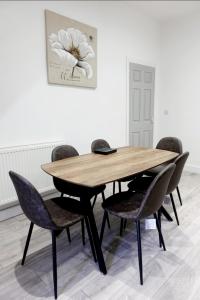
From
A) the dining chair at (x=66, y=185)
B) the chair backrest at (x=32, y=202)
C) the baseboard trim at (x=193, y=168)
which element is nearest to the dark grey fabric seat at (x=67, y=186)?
the dining chair at (x=66, y=185)

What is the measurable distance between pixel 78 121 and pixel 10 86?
1074mm

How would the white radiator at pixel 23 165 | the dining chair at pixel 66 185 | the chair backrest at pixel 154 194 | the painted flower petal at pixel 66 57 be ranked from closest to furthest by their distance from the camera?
the chair backrest at pixel 154 194 < the dining chair at pixel 66 185 < the white radiator at pixel 23 165 < the painted flower petal at pixel 66 57

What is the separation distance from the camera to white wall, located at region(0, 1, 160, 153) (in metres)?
2.46

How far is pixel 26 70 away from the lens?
2.59 metres

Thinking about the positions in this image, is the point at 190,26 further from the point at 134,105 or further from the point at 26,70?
the point at 26,70

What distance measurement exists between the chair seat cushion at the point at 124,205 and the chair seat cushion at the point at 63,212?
0.25 metres

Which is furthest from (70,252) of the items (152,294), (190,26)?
(190,26)

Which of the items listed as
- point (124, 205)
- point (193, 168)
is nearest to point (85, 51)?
point (124, 205)

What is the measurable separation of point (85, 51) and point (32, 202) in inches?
97.0

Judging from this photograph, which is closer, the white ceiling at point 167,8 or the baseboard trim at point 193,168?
the white ceiling at point 167,8

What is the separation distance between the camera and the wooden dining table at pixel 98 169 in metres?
1.60

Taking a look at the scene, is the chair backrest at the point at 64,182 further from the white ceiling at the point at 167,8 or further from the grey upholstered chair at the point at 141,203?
the white ceiling at the point at 167,8

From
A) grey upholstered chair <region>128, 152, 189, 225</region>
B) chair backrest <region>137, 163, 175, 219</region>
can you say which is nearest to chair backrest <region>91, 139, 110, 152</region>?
grey upholstered chair <region>128, 152, 189, 225</region>

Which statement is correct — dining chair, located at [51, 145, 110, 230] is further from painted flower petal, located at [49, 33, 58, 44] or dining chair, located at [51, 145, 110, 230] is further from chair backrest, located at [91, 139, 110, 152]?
painted flower petal, located at [49, 33, 58, 44]
